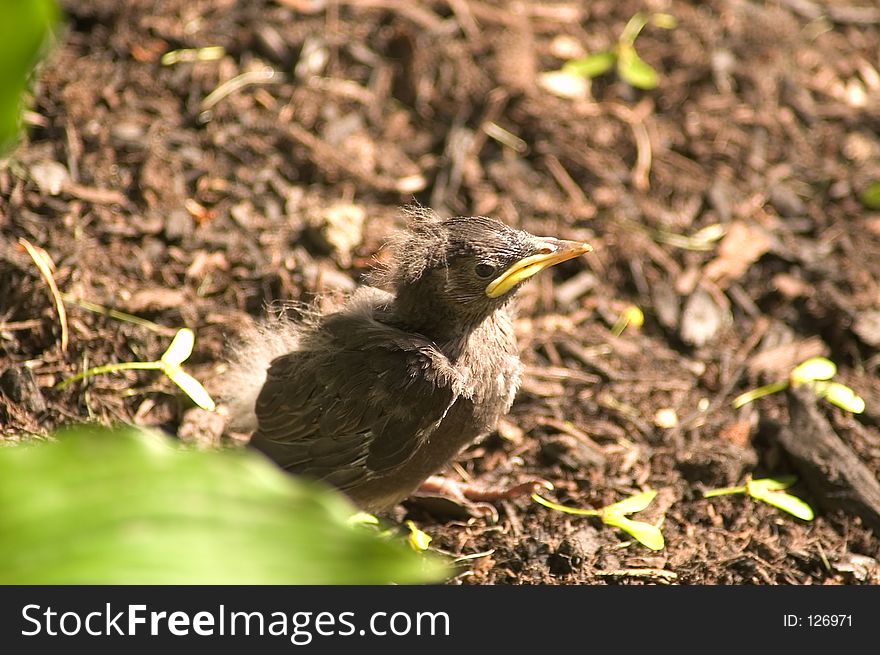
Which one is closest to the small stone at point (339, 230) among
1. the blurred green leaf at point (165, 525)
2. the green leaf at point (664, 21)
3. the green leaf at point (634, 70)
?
the green leaf at point (634, 70)

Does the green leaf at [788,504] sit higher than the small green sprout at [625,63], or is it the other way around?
the small green sprout at [625,63]

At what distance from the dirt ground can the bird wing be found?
0.43 m

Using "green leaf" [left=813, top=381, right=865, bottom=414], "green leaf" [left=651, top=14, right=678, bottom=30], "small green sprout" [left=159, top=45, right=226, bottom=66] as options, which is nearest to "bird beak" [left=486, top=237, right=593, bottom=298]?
"green leaf" [left=813, top=381, right=865, bottom=414]

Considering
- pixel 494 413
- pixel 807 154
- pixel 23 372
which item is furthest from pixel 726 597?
pixel 807 154

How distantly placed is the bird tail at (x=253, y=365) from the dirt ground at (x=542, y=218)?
0.17 m

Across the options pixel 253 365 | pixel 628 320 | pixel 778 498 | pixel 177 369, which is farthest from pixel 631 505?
pixel 177 369

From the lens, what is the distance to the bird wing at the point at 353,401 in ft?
9.73

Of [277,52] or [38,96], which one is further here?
[277,52]

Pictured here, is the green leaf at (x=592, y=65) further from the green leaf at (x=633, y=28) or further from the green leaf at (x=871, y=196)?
the green leaf at (x=871, y=196)

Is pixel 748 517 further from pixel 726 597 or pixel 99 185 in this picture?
pixel 99 185

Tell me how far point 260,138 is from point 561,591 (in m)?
2.65

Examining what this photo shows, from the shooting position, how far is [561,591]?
8.88ft

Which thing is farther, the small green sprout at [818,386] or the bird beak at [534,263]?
the small green sprout at [818,386]

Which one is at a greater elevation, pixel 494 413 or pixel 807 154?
pixel 807 154
